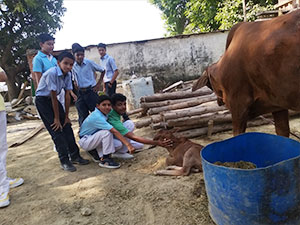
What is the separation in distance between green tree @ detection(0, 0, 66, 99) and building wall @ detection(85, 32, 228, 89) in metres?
5.86

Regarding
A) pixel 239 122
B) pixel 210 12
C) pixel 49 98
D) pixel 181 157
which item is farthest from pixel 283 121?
pixel 210 12

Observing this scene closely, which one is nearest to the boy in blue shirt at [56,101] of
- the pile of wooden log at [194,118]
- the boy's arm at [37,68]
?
the boy's arm at [37,68]

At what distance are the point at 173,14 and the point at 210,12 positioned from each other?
4.66 m

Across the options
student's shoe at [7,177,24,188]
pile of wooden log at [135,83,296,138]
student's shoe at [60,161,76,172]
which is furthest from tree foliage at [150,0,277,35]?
student's shoe at [7,177,24,188]

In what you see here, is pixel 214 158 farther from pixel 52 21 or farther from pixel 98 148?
pixel 52 21

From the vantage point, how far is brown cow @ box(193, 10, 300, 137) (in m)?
2.21

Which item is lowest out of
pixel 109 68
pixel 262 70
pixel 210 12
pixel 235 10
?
pixel 262 70

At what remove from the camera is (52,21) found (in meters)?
14.3

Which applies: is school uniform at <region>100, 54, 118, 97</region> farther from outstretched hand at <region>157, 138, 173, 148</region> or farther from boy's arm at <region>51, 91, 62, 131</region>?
outstretched hand at <region>157, 138, 173, 148</region>

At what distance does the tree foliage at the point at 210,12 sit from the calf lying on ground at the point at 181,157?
1097 centimetres

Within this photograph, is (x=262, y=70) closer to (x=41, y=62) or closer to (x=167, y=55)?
(x=41, y=62)

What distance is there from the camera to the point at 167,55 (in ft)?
35.1

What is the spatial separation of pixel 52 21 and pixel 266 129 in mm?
13624

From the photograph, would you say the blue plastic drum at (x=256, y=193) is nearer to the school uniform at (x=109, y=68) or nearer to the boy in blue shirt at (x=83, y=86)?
the boy in blue shirt at (x=83, y=86)
